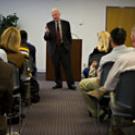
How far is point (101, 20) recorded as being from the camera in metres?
12.0

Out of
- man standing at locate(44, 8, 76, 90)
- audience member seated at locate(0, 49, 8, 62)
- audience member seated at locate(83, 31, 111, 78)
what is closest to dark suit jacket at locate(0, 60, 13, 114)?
audience member seated at locate(0, 49, 8, 62)

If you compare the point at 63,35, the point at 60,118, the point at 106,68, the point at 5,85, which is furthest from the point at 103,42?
the point at 5,85

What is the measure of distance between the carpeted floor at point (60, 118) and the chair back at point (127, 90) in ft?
4.67

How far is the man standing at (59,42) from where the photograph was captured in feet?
27.0

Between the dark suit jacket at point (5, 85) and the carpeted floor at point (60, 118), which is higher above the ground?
the dark suit jacket at point (5, 85)

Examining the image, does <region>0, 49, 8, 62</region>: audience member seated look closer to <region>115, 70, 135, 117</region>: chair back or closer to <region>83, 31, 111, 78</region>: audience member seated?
<region>83, 31, 111, 78</region>: audience member seated

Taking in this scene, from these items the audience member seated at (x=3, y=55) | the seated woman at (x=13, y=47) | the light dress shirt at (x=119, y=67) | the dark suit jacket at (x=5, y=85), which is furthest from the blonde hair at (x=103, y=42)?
the dark suit jacket at (x=5, y=85)

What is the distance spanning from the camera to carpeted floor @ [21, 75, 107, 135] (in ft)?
16.1

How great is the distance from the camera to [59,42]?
8242mm

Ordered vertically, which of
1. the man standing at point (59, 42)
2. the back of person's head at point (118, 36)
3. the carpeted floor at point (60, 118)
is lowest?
the carpeted floor at point (60, 118)

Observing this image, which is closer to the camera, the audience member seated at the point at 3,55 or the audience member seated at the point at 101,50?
the audience member seated at the point at 3,55

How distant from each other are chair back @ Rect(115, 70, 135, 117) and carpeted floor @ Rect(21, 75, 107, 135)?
4.67 feet

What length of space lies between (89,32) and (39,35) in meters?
1.61

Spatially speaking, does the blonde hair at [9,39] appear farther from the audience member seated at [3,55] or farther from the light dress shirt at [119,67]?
the light dress shirt at [119,67]
